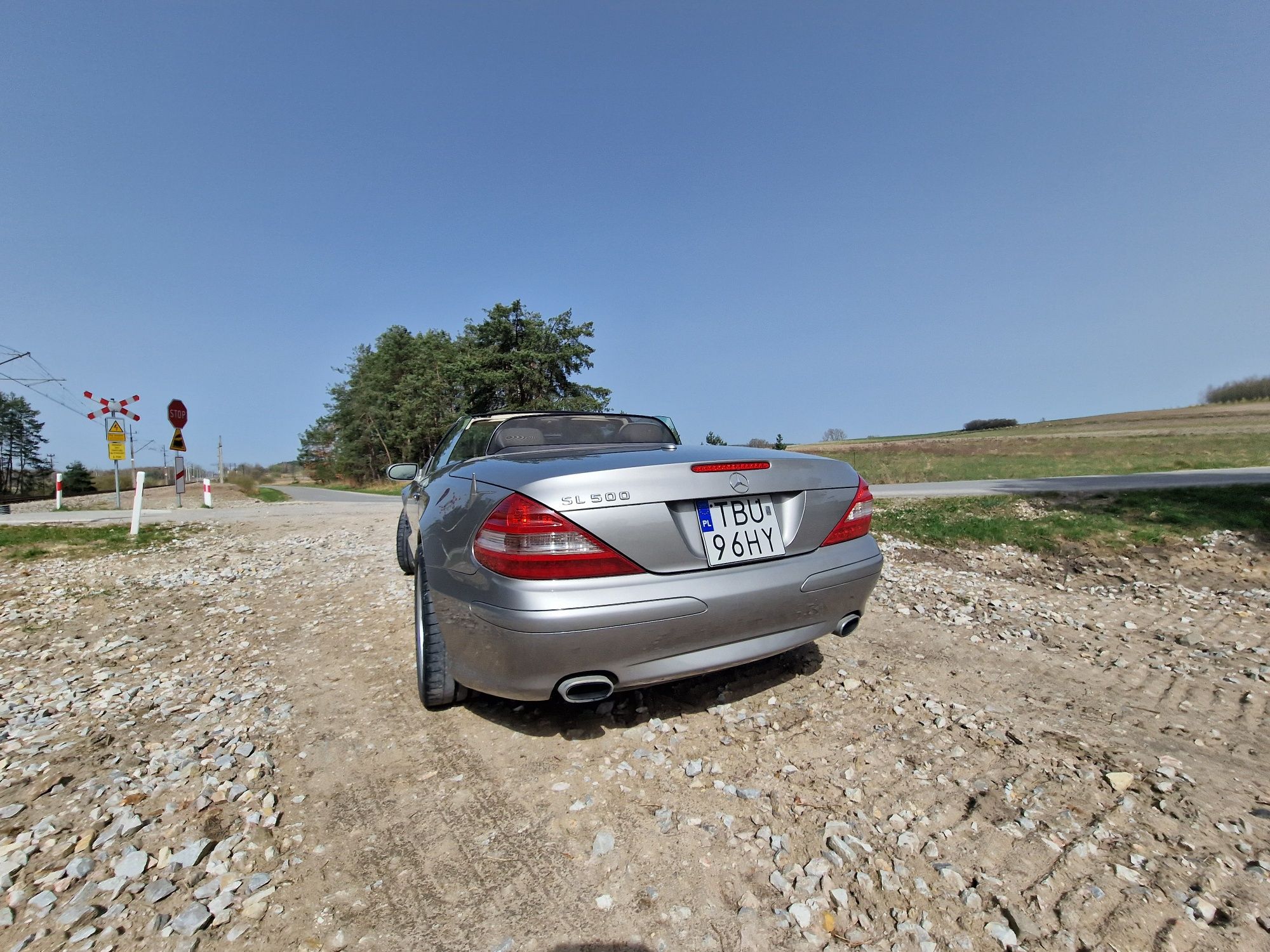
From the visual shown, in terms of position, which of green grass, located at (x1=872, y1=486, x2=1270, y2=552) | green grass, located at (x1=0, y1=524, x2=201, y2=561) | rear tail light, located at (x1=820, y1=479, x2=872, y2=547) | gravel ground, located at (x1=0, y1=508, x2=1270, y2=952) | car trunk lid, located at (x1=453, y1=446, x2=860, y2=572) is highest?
car trunk lid, located at (x1=453, y1=446, x2=860, y2=572)

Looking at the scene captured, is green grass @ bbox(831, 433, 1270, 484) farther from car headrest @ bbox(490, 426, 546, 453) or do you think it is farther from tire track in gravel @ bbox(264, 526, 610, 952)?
tire track in gravel @ bbox(264, 526, 610, 952)

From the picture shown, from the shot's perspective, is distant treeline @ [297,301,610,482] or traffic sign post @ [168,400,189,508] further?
distant treeline @ [297,301,610,482]

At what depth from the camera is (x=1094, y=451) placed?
2878 cm

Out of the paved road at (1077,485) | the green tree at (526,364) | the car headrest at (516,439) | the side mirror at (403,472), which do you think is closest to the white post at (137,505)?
the side mirror at (403,472)

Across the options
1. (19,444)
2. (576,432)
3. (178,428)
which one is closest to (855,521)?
(576,432)

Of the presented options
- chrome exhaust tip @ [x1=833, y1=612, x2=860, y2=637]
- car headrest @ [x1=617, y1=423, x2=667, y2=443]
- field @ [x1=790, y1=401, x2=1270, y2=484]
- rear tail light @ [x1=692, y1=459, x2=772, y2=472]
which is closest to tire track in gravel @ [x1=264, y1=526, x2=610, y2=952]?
rear tail light @ [x1=692, y1=459, x2=772, y2=472]

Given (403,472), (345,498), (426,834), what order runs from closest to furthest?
(426,834) < (403,472) < (345,498)

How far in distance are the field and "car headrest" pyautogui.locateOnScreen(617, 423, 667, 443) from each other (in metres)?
14.7

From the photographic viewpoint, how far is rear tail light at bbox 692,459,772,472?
217 centimetres

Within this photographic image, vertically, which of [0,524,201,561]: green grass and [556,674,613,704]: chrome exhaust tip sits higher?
[0,524,201,561]: green grass

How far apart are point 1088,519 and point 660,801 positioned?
749cm

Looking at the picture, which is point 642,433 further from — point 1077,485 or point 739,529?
point 1077,485

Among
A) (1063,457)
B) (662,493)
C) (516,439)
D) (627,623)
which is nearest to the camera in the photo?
(627,623)

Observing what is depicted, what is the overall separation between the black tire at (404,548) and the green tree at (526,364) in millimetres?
25623
